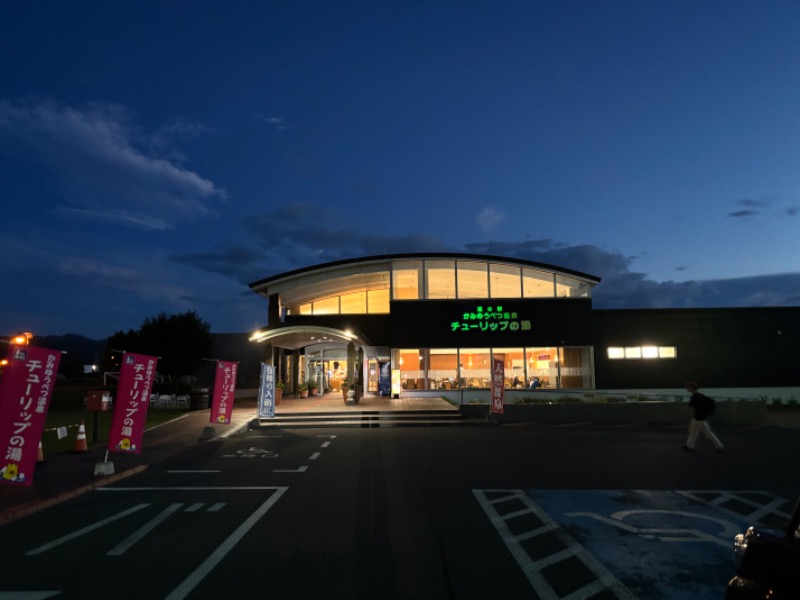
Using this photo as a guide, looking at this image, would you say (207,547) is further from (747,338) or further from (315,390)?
(747,338)

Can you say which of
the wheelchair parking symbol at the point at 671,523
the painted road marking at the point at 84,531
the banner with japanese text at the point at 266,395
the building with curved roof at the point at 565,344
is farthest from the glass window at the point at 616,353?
the painted road marking at the point at 84,531

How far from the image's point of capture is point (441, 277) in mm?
31594

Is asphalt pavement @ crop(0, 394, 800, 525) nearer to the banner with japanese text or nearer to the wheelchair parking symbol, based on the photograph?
the banner with japanese text

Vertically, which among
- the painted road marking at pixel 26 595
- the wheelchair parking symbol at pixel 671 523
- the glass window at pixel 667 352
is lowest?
the wheelchair parking symbol at pixel 671 523

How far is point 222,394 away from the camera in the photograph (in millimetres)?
17781

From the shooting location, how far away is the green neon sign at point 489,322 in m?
30.4

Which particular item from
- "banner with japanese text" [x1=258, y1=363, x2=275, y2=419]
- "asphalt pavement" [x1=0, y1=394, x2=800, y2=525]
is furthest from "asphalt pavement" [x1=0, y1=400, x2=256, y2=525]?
"banner with japanese text" [x1=258, y1=363, x2=275, y2=419]

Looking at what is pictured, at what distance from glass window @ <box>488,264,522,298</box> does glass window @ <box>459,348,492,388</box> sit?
3.48 metres

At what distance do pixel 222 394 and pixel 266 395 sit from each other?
102 inches

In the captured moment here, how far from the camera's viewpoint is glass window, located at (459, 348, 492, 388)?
30.2 meters

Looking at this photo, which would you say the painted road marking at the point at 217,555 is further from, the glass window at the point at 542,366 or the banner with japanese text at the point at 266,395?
A: the glass window at the point at 542,366

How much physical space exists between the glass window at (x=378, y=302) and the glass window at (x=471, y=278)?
4.36m

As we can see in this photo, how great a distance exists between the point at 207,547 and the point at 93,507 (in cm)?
321

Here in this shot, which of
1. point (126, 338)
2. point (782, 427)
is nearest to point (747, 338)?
point (782, 427)
